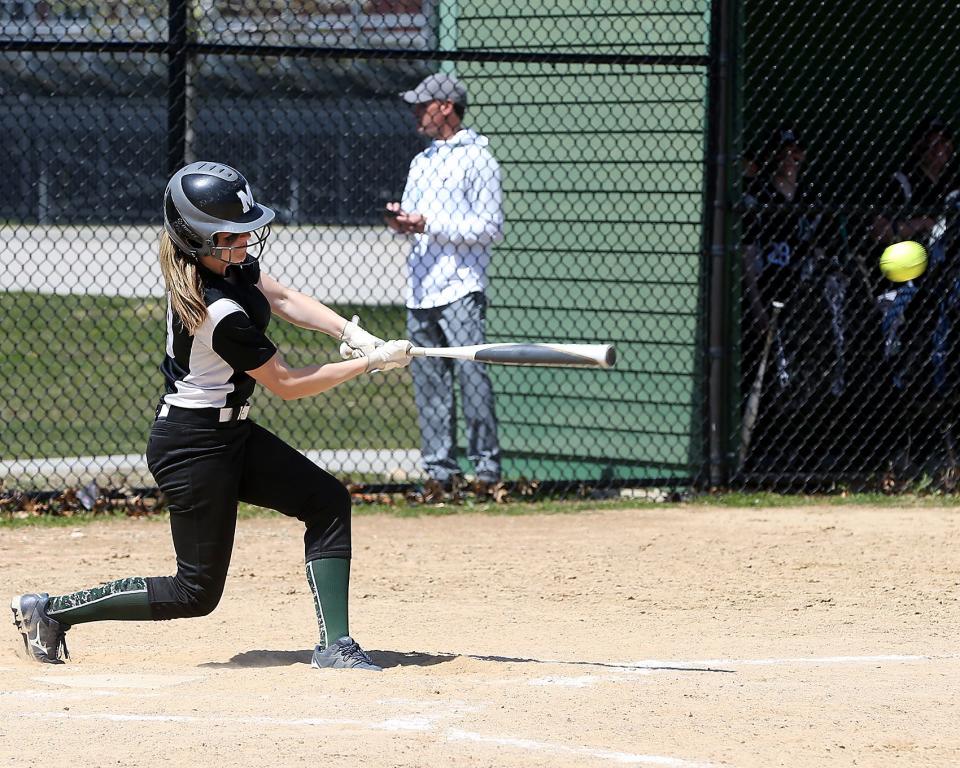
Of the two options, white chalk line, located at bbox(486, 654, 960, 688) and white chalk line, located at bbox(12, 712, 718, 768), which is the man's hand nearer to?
white chalk line, located at bbox(486, 654, 960, 688)

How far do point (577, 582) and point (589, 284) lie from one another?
2.65 m

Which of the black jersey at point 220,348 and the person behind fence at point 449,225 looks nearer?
the black jersey at point 220,348

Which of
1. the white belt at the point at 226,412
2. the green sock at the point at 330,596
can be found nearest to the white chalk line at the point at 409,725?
the green sock at the point at 330,596

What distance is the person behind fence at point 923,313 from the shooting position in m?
8.70

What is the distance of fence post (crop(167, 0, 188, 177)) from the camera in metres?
7.58

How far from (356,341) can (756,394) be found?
4216 mm

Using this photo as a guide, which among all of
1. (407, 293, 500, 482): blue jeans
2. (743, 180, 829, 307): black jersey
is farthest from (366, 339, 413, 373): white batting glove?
(743, 180, 829, 307): black jersey

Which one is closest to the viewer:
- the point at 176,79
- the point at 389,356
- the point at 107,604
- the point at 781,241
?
the point at 389,356

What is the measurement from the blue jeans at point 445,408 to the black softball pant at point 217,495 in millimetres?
3259

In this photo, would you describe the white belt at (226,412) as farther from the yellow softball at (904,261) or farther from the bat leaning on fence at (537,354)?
the yellow softball at (904,261)

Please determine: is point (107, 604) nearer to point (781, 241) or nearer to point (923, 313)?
point (781, 241)

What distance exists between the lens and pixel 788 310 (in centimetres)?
869

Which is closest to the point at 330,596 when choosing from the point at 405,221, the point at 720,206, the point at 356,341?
the point at 356,341

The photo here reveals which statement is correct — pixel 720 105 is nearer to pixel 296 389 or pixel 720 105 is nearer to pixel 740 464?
pixel 740 464
